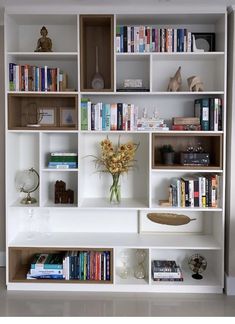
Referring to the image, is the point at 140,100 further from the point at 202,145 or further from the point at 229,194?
the point at 229,194

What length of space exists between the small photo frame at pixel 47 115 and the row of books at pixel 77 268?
117cm

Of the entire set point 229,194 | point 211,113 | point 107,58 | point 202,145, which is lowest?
point 229,194

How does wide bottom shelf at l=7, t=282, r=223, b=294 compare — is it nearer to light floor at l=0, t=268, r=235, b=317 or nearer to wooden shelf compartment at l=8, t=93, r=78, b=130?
light floor at l=0, t=268, r=235, b=317

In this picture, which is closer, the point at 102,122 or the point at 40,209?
the point at 102,122

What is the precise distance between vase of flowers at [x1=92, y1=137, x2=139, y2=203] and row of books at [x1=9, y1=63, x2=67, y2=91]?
635 mm

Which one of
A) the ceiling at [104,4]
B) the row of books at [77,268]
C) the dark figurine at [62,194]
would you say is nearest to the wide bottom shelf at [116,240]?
the row of books at [77,268]

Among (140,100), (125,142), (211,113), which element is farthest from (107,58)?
(211,113)

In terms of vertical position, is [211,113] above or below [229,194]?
above

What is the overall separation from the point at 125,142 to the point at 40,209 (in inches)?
37.9

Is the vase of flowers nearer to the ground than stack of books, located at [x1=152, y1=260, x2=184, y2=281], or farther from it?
→ farther from it

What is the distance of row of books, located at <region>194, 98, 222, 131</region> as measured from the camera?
3186 mm

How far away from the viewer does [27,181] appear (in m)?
3.52

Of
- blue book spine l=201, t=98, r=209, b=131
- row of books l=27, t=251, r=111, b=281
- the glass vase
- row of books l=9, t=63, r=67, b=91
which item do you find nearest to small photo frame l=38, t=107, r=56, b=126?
row of books l=9, t=63, r=67, b=91

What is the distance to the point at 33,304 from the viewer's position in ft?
9.96
